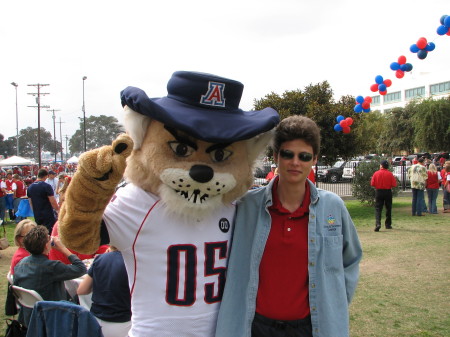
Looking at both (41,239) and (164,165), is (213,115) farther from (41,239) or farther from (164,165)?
(41,239)

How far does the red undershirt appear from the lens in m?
2.13

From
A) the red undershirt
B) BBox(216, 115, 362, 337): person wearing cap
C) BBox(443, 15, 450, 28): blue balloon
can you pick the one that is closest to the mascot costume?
BBox(216, 115, 362, 337): person wearing cap

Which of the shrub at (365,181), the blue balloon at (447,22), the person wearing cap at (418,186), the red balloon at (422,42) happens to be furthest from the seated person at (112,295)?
the shrub at (365,181)

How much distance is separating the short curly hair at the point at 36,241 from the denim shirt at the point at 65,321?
1.25m

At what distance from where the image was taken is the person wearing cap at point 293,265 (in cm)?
211

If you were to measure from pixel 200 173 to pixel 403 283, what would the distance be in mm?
4711

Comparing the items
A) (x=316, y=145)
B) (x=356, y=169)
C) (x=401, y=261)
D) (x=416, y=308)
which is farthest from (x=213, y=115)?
(x=356, y=169)

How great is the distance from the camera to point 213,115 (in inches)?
83.3

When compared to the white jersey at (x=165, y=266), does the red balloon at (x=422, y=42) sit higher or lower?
higher

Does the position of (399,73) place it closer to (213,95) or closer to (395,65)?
(395,65)

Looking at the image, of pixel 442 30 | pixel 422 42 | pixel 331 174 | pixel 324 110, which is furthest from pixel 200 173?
pixel 331 174

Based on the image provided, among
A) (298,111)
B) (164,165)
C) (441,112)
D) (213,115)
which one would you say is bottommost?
(164,165)

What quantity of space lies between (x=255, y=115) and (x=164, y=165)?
0.60 m

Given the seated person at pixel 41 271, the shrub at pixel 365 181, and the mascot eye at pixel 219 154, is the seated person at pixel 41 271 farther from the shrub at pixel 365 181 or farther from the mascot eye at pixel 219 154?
the shrub at pixel 365 181
